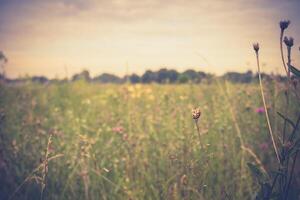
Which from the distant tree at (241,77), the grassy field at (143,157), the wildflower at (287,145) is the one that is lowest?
the grassy field at (143,157)

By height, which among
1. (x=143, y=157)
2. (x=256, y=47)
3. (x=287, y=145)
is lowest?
(x=143, y=157)

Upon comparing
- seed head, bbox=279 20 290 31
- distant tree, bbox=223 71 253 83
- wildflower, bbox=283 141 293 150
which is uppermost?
seed head, bbox=279 20 290 31

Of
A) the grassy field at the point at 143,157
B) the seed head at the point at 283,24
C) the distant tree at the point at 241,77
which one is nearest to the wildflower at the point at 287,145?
the grassy field at the point at 143,157

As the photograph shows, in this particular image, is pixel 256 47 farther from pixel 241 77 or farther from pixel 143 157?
pixel 241 77

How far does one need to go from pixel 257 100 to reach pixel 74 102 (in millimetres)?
3595

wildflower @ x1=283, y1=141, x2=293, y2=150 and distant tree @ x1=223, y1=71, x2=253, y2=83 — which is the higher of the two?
distant tree @ x1=223, y1=71, x2=253, y2=83

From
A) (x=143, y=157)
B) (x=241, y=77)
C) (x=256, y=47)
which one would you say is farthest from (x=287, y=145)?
(x=241, y=77)

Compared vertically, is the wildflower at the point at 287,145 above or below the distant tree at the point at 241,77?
below

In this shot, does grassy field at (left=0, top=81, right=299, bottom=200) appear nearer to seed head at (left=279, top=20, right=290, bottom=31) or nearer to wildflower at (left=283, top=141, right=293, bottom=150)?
wildflower at (left=283, top=141, right=293, bottom=150)

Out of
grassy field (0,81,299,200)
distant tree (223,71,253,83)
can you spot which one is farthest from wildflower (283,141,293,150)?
distant tree (223,71,253,83)

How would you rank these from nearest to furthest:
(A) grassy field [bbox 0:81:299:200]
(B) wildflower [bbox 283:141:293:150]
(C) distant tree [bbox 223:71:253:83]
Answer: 1. (B) wildflower [bbox 283:141:293:150]
2. (A) grassy field [bbox 0:81:299:200]
3. (C) distant tree [bbox 223:71:253:83]

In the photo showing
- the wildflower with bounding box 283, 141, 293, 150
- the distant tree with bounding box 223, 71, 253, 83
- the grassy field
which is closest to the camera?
the wildflower with bounding box 283, 141, 293, 150

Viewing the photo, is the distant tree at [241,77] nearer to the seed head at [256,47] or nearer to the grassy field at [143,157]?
the grassy field at [143,157]

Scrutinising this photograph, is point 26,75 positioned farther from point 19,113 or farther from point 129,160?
point 129,160
